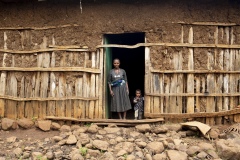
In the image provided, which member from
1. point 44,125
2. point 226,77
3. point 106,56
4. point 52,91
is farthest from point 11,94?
point 226,77

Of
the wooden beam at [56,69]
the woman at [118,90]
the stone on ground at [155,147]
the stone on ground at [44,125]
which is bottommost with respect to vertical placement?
the stone on ground at [155,147]

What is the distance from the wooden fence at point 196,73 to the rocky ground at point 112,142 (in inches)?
20.2

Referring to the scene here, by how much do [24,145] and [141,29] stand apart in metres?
3.49

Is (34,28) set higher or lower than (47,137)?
higher

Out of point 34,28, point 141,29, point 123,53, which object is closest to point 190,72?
point 141,29

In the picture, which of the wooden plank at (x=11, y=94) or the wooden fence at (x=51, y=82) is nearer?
the wooden fence at (x=51, y=82)

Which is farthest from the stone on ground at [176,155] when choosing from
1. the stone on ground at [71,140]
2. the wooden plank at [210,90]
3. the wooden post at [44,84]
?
the wooden post at [44,84]

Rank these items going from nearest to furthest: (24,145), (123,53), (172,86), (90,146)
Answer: (90,146) → (24,145) → (172,86) → (123,53)

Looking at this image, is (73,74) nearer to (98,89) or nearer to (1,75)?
(98,89)

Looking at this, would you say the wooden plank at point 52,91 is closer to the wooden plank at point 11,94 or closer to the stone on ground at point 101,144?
the wooden plank at point 11,94

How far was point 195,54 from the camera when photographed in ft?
17.2

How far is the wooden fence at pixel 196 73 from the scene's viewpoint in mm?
5188

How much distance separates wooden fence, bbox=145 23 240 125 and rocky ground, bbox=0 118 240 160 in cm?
51

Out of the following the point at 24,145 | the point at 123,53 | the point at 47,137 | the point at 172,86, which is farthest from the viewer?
the point at 123,53
